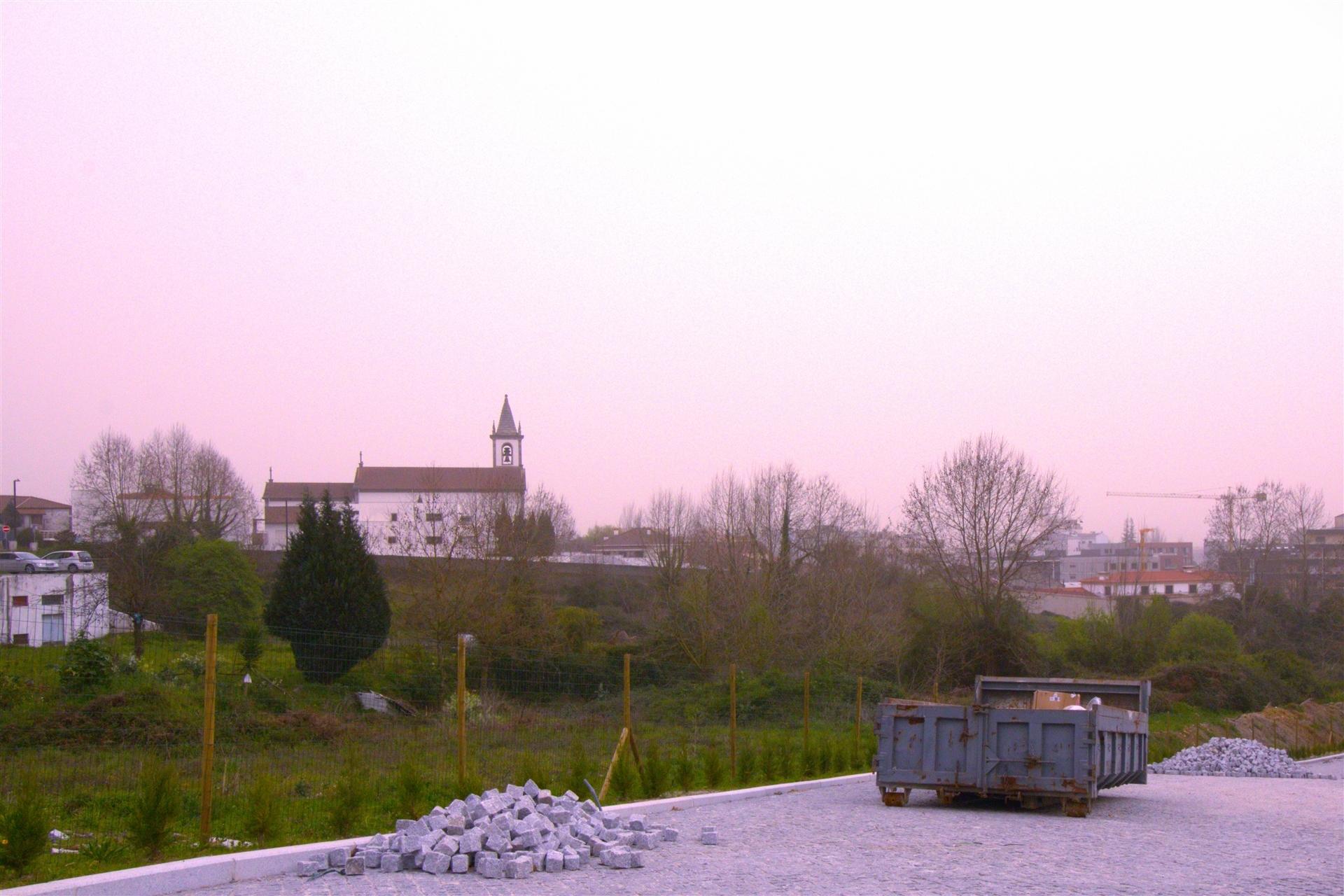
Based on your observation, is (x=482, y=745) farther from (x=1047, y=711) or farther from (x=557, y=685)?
(x=1047, y=711)

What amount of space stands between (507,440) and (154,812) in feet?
388

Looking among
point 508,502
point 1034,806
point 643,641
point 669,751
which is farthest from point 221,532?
point 1034,806

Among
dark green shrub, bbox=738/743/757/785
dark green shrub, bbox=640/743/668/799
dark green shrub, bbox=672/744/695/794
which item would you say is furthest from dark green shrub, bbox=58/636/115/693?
dark green shrub, bbox=738/743/757/785

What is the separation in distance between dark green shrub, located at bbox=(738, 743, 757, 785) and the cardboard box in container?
12.6 feet

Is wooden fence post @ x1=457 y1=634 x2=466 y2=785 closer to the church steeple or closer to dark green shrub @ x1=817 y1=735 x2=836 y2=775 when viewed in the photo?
dark green shrub @ x1=817 y1=735 x2=836 y2=775

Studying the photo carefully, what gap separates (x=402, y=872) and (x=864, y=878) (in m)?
3.43

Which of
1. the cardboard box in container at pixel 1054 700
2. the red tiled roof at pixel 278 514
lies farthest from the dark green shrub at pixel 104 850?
the red tiled roof at pixel 278 514

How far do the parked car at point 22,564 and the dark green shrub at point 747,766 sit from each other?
14.7 metres

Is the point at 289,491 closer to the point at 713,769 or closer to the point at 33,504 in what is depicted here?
the point at 33,504

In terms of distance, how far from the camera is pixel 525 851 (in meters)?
8.80

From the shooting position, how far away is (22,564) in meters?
30.4

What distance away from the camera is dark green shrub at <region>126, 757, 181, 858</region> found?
27.2 feet

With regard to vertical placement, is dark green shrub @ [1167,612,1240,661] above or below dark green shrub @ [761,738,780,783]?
below

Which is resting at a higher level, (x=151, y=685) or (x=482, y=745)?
(x=151, y=685)
